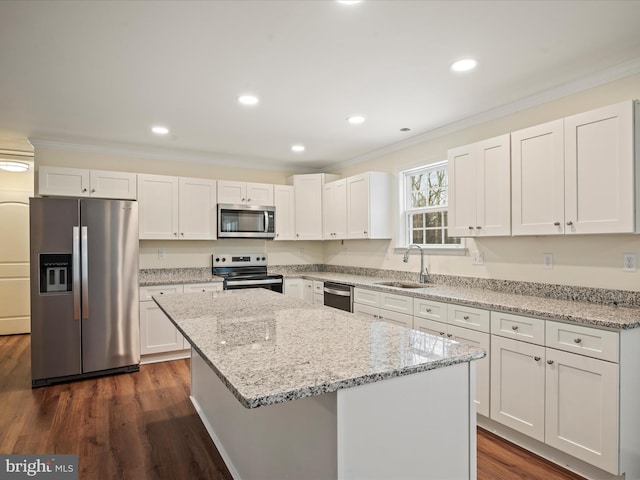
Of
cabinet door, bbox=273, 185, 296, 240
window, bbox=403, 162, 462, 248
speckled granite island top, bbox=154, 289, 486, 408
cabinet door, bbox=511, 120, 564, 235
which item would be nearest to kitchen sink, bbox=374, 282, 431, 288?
window, bbox=403, 162, 462, 248

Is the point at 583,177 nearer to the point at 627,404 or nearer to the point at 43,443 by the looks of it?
the point at 627,404

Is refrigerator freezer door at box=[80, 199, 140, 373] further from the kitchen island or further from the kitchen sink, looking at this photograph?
the kitchen sink

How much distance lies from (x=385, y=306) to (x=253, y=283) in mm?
1836

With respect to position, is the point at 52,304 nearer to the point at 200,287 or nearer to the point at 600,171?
the point at 200,287

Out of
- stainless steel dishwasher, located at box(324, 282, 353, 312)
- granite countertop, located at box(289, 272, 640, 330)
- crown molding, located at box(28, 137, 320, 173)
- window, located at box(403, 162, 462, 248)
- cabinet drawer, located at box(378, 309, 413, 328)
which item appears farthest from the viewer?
crown molding, located at box(28, 137, 320, 173)

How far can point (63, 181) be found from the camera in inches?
158

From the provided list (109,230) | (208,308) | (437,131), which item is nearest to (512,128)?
(437,131)

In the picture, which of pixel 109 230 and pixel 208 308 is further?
pixel 109 230

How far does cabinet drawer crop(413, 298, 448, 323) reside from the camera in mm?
2955

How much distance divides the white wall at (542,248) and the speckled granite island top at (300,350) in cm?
162

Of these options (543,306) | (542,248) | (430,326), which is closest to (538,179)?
(542,248)

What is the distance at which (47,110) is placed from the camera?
3.23 m

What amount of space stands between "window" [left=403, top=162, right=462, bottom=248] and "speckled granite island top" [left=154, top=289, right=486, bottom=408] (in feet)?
6.92

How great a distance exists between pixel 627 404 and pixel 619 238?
1.03 meters
